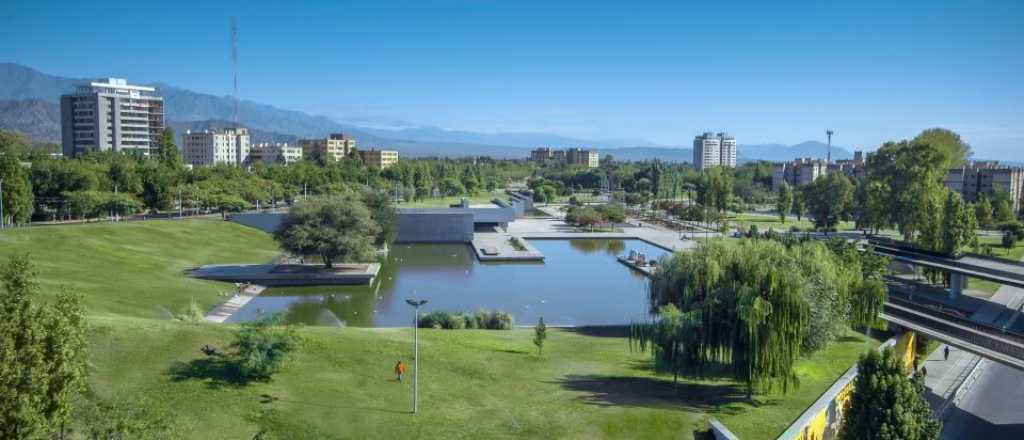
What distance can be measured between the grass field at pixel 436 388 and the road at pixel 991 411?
2943mm

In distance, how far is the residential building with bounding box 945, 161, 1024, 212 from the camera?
265 ft

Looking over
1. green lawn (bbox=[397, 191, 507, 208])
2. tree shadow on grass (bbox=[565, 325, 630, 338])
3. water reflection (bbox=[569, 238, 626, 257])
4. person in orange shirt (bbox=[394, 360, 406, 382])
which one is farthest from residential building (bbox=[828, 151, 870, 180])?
person in orange shirt (bbox=[394, 360, 406, 382])

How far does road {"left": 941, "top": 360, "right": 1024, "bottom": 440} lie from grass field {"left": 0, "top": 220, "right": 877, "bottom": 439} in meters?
2.94

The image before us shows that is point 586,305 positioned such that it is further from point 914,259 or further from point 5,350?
point 5,350

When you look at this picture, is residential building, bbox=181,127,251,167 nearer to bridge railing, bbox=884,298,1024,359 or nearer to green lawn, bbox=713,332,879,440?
bridge railing, bbox=884,298,1024,359

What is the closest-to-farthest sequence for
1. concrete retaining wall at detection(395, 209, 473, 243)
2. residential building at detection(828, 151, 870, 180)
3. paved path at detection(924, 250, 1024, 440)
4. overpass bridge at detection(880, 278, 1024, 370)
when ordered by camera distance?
paved path at detection(924, 250, 1024, 440)
overpass bridge at detection(880, 278, 1024, 370)
concrete retaining wall at detection(395, 209, 473, 243)
residential building at detection(828, 151, 870, 180)

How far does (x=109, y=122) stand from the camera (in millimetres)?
104688

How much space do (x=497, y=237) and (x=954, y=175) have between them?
62.0 metres

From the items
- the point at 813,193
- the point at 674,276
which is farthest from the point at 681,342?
the point at 813,193

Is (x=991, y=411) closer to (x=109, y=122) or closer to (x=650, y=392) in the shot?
(x=650, y=392)

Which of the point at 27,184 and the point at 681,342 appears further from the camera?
the point at 27,184

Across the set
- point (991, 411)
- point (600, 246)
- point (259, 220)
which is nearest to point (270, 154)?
point (259, 220)

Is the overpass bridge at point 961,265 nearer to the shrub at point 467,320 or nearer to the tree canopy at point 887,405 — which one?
the tree canopy at point 887,405

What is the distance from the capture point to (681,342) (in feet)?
57.4
